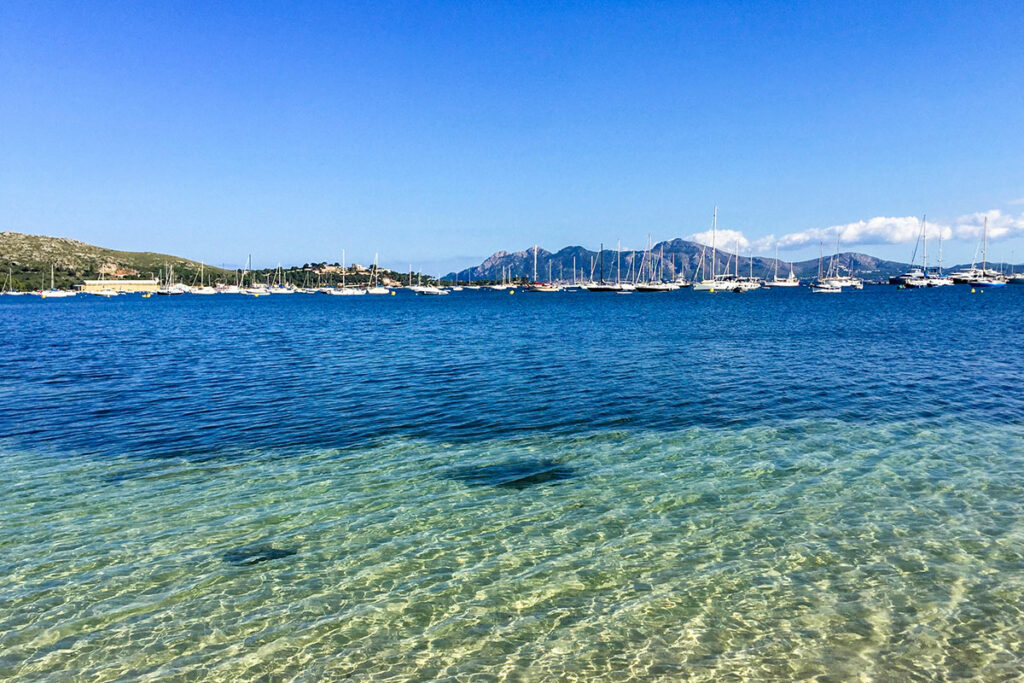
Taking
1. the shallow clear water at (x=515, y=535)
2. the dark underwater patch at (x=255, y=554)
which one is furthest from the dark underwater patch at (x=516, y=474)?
the dark underwater patch at (x=255, y=554)

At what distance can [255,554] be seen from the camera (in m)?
12.9

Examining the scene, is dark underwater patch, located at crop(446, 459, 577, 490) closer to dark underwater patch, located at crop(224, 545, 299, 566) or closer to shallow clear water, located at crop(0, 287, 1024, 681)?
shallow clear water, located at crop(0, 287, 1024, 681)

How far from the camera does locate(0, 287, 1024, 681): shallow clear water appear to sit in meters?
9.59

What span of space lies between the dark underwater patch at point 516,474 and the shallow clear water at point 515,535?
12 centimetres

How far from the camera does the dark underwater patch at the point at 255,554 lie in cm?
1265

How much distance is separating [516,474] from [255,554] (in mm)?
7779

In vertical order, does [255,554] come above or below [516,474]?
below

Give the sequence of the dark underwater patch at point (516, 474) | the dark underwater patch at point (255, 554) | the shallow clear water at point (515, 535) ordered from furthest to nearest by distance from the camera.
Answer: the dark underwater patch at point (516, 474) < the dark underwater patch at point (255, 554) < the shallow clear water at point (515, 535)

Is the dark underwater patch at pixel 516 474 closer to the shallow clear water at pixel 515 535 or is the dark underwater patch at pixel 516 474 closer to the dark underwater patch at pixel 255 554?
the shallow clear water at pixel 515 535

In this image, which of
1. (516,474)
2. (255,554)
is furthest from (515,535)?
(255,554)

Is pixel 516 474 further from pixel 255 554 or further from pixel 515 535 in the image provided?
pixel 255 554

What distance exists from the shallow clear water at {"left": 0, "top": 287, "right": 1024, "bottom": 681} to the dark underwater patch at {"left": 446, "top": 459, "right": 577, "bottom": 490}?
124mm

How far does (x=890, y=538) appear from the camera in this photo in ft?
43.8

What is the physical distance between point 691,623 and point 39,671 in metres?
10.00
